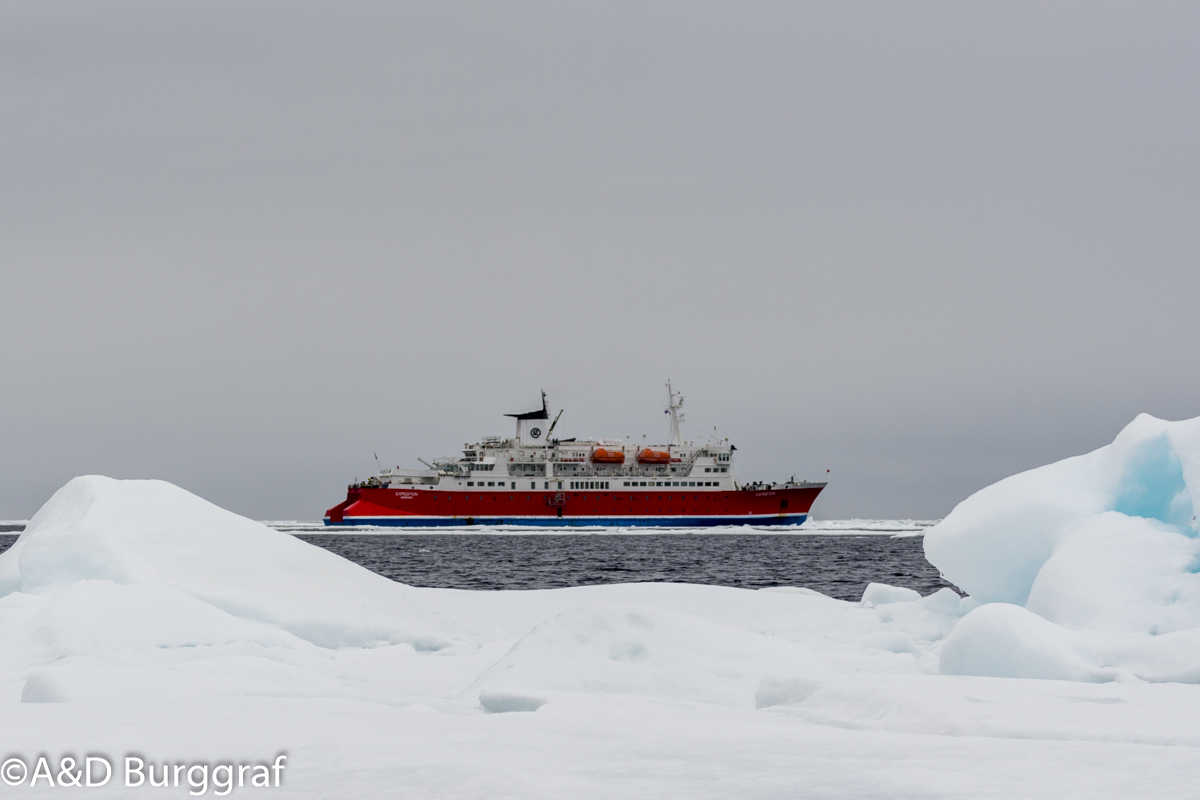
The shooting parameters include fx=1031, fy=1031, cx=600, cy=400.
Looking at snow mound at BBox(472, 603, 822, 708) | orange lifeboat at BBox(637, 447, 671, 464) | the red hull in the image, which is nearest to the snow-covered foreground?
snow mound at BBox(472, 603, 822, 708)

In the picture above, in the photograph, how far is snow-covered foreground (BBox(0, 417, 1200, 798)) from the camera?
410 cm

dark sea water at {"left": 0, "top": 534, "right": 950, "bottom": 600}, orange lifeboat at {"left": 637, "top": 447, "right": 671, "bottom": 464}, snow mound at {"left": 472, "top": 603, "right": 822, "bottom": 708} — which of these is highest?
orange lifeboat at {"left": 637, "top": 447, "right": 671, "bottom": 464}

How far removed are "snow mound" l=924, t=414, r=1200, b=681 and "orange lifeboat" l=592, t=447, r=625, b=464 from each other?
6435cm

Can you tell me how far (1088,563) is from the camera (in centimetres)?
1017

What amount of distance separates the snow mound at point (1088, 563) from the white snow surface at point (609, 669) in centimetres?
3

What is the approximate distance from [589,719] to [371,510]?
244 ft

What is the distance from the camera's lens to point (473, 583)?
2584cm

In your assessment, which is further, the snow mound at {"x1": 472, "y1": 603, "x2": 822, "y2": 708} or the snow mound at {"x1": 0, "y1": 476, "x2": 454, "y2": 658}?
the snow mound at {"x1": 0, "y1": 476, "x2": 454, "y2": 658}

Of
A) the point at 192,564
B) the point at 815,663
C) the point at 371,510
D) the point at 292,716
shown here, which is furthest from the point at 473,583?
the point at 371,510

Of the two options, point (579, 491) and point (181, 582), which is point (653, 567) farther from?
point (579, 491)

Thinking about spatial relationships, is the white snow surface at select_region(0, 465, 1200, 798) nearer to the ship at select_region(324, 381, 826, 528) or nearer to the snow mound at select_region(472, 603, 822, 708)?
the snow mound at select_region(472, 603, 822, 708)

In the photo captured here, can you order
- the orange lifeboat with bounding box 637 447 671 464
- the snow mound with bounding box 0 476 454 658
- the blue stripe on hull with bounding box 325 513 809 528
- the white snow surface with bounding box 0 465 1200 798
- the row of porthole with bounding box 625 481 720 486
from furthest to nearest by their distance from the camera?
1. the orange lifeboat with bounding box 637 447 671 464
2. the row of porthole with bounding box 625 481 720 486
3. the blue stripe on hull with bounding box 325 513 809 528
4. the snow mound with bounding box 0 476 454 658
5. the white snow surface with bounding box 0 465 1200 798

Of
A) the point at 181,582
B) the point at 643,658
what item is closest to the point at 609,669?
the point at 643,658

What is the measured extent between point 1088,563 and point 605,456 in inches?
2653
